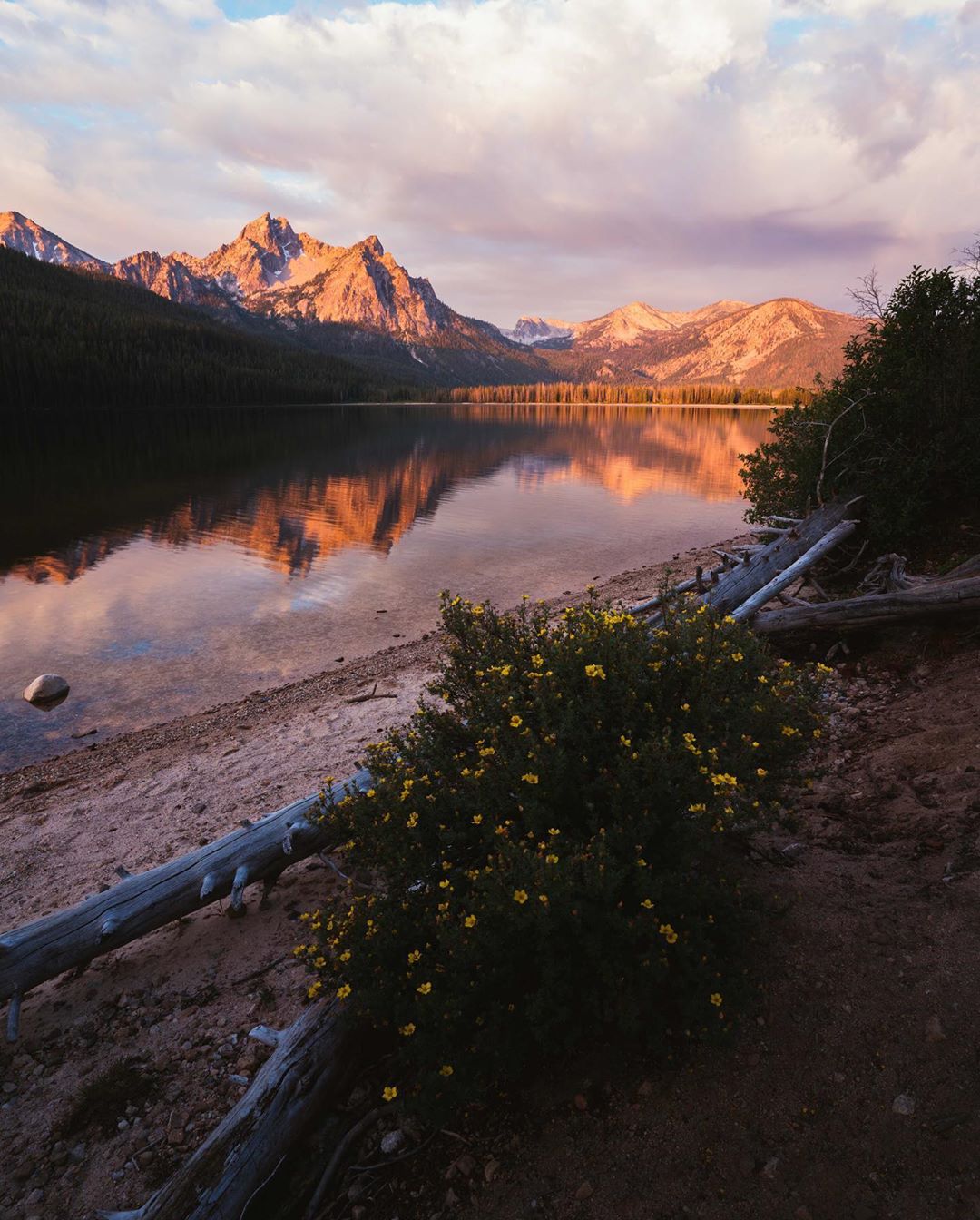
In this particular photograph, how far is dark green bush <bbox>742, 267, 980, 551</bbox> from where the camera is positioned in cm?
1486

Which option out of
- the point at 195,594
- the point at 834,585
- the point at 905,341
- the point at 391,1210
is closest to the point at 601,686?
the point at 391,1210

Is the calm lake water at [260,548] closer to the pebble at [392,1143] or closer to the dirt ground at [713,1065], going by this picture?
the dirt ground at [713,1065]

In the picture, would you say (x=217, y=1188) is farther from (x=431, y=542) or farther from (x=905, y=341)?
(x=431, y=542)

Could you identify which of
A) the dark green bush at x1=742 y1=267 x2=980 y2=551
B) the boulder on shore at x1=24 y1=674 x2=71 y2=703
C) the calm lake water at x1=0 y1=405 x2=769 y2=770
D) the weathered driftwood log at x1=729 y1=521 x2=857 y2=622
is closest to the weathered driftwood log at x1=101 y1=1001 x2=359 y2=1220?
the weathered driftwood log at x1=729 y1=521 x2=857 y2=622

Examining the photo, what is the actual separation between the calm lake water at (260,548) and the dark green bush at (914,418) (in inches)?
479

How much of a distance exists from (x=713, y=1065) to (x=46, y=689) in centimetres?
1740

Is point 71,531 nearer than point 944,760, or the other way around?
point 944,760

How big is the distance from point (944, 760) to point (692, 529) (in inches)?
1273

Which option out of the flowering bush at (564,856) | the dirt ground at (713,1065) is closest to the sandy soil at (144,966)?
the dirt ground at (713,1065)

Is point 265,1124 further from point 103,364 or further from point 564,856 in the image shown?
point 103,364

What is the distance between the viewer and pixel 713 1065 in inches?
173

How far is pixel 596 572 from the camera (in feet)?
94.3

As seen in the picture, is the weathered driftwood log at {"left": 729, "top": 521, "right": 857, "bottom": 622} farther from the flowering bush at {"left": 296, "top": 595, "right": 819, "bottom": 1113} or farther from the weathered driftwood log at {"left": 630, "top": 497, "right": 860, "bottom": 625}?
the flowering bush at {"left": 296, "top": 595, "right": 819, "bottom": 1113}

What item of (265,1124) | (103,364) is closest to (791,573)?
(265,1124)
